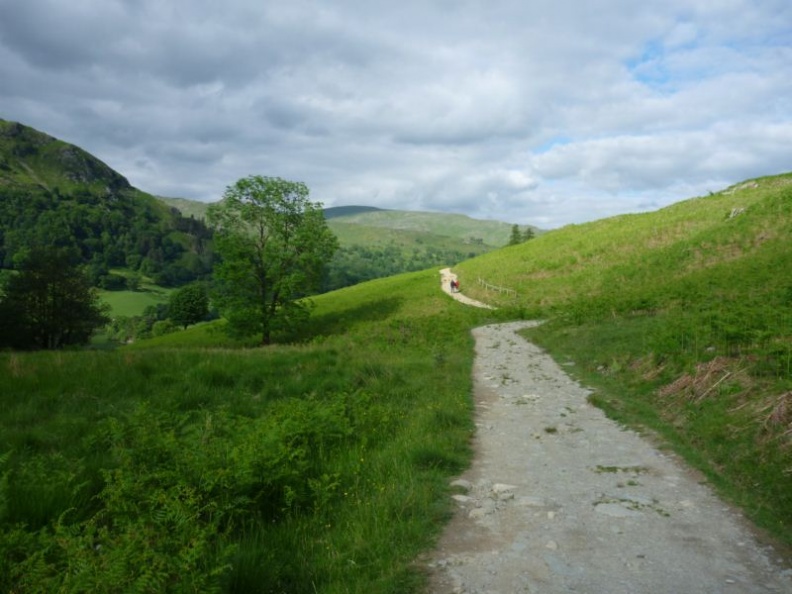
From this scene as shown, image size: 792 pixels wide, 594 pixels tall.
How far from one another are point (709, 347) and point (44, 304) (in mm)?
74212

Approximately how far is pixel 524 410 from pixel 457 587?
8.06 metres

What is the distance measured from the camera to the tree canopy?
3978 centimetres

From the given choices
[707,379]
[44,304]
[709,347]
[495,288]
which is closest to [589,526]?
[707,379]

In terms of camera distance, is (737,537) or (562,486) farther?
(562,486)

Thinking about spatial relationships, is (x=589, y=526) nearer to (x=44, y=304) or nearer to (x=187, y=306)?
(x=44, y=304)

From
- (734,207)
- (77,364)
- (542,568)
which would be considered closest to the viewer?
(542,568)

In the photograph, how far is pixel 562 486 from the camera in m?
7.48

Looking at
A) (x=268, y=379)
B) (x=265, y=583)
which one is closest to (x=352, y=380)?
(x=268, y=379)

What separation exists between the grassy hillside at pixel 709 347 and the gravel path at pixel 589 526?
0.78 m

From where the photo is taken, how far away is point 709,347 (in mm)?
13227

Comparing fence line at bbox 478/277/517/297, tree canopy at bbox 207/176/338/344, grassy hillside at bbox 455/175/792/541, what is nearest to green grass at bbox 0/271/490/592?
grassy hillside at bbox 455/175/792/541

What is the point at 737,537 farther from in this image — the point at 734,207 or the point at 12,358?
the point at 734,207

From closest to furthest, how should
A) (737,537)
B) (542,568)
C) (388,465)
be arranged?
(542,568) → (737,537) → (388,465)

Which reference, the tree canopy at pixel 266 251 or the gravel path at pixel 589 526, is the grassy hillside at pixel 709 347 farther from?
the tree canopy at pixel 266 251
